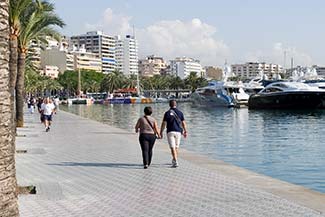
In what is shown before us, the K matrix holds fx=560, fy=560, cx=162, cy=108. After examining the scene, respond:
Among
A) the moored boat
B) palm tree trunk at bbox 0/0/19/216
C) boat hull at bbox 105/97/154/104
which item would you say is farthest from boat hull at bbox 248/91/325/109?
palm tree trunk at bbox 0/0/19/216

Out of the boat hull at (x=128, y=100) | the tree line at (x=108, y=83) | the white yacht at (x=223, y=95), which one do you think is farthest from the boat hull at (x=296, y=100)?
the tree line at (x=108, y=83)

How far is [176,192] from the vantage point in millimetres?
9664

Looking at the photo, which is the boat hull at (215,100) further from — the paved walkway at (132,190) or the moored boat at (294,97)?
the paved walkway at (132,190)

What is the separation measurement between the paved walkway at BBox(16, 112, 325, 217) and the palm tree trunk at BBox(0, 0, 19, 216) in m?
3.04

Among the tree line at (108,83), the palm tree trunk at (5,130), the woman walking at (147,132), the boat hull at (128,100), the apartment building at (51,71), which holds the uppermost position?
the apartment building at (51,71)

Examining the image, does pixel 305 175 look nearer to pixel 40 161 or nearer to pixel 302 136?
pixel 40 161

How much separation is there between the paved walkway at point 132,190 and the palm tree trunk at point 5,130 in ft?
9.97

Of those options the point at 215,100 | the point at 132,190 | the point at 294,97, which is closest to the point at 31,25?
the point at 132,190

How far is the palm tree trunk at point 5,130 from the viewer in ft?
16.0

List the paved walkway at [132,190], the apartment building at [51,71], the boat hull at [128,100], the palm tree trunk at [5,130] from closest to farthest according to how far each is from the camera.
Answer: the palm tree trunk at [5,130] → the paved walkway at [132,190] → the boat hull at [128,100] → the apartment building at [51,71]

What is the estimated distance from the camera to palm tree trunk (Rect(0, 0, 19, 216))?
4.88 metres

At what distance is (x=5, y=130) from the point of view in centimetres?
492

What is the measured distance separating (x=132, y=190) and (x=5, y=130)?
5329mm

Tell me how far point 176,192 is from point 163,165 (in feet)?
12.7
